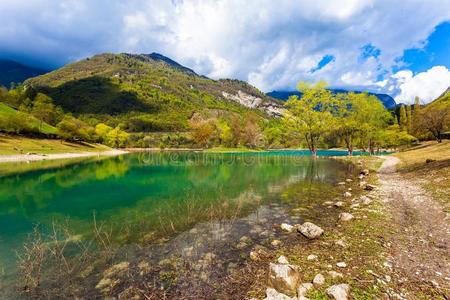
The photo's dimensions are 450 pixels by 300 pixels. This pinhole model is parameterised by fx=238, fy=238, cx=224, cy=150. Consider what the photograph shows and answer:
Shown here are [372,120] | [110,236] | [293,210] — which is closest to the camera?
[110,236]

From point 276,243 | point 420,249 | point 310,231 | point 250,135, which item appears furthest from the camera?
point 250,135

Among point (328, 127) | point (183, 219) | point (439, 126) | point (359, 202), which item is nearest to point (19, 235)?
point (183, 219)

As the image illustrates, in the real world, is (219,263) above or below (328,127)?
below

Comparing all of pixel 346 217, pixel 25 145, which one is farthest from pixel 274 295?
pixel 25 145

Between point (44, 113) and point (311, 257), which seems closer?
point (311, 257)

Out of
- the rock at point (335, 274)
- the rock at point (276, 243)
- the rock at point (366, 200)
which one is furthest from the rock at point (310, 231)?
the rock at point (366, 200)

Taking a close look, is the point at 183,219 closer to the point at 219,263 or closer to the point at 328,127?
the point at 219,263

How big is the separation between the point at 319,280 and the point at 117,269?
24.6 feet

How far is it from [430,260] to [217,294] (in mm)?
7097

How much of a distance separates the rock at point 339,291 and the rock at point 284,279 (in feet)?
3.01

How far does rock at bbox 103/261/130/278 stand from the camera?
907 centimetres

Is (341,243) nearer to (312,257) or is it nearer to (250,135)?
(312,257)

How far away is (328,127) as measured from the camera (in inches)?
2104

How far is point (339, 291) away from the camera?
20.7 feet
